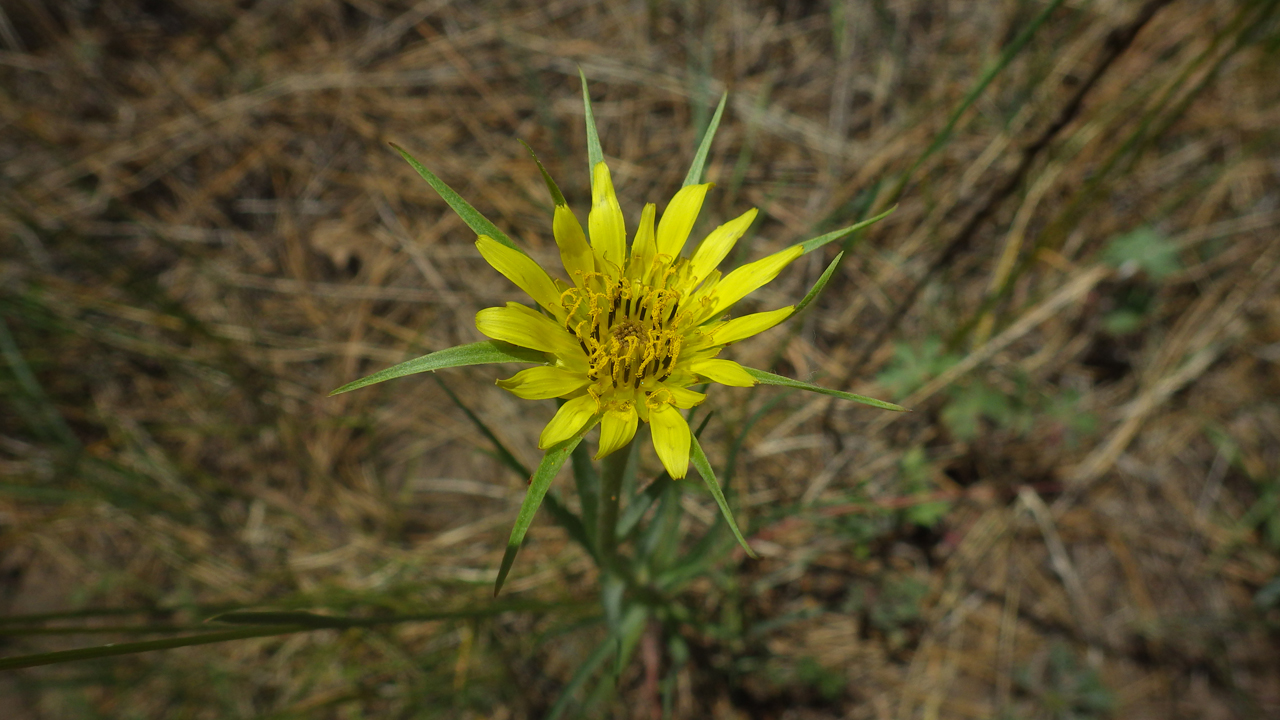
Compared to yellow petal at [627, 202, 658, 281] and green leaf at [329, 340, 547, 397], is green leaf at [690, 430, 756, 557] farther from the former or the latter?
yellow petal at [627, 202, 658, 281]

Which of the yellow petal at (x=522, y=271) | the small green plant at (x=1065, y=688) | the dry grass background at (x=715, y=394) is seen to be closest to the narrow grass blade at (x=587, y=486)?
the yellow petal at (x=522, y=271)

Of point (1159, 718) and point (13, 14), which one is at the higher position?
point (13, 14)

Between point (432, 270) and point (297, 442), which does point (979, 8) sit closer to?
point (432, 270)

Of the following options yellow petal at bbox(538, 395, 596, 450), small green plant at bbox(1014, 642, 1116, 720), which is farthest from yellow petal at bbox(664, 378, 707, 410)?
small green plant at bbox(1014, 642, 1116, 720)

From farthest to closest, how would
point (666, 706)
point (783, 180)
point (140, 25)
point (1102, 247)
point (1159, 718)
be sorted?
point (140, 25) < point (783, 180) < point (1102, 247) < point (1159, 718) < point (666, 706)

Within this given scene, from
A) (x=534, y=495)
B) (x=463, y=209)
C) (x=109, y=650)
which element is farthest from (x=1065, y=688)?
(x=109, y=650)

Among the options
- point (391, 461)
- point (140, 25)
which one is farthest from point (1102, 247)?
point (140, 25)

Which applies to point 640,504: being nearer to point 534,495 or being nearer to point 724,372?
point 724,372
